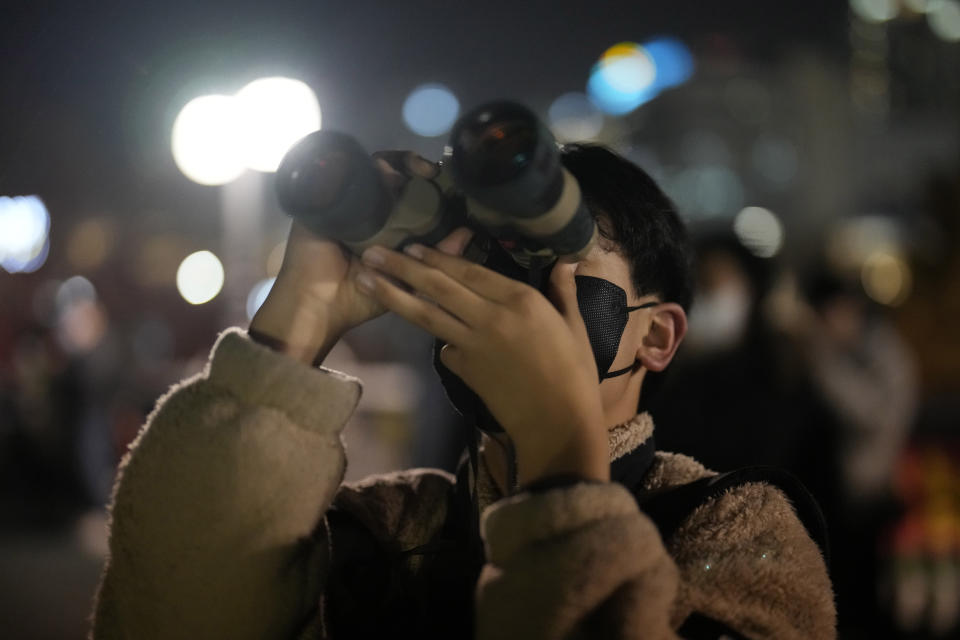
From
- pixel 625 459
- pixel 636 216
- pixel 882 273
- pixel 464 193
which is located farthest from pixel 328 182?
pixel 882 273

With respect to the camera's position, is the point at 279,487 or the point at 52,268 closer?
the point at 279,487

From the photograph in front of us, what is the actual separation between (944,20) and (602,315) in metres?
35.5

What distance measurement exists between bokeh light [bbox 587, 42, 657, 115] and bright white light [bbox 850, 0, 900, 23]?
36.1 ft

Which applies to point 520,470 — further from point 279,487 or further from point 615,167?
point 615,167

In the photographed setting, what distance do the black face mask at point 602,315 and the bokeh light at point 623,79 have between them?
4043 cm

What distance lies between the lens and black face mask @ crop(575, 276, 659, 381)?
57.1 inches

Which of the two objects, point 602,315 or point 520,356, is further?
point 602,315

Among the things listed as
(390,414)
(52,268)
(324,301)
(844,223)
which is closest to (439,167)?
(324,301)

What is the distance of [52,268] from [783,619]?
1694cm

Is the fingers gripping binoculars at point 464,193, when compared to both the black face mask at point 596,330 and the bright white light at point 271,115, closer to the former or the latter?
the black face mask at point 596,330

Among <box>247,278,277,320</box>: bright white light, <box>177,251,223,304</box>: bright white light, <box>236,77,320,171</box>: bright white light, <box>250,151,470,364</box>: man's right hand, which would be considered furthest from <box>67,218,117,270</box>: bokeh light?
<box>250,151,470,364</box>: man's right hand

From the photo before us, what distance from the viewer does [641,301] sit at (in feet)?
5.13

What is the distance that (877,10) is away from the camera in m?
30.7

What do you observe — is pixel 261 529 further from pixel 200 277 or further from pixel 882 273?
pixel 882 273
